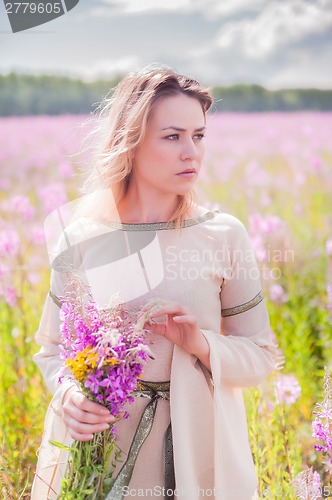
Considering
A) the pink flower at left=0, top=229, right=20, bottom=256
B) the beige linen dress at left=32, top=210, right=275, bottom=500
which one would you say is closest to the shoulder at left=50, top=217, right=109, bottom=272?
the beige linen dress at left=32, top=210, right=275, bottom=500

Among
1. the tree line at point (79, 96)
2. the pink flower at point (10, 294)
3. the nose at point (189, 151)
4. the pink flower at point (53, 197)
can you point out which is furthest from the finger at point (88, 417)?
the tree line at point (79, 96)

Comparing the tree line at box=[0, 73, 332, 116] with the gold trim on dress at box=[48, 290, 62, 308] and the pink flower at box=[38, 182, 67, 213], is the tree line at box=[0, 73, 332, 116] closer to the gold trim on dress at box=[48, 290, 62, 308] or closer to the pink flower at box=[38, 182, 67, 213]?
the pink flower at box=[38, 182, 67, 213]

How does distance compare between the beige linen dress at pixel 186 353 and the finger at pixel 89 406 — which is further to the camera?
the beige linen dress at pixel 186 353

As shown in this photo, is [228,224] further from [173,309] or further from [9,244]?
[9,244]

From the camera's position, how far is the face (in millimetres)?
1360

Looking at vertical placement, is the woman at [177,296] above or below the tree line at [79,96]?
below

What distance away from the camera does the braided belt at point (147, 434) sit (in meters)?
1.31

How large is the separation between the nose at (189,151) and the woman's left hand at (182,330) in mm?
347

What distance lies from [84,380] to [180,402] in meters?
0.31

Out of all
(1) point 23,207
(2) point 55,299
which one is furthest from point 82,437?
(1) point 23,207

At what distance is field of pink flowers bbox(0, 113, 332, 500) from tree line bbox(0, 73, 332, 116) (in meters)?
0.22

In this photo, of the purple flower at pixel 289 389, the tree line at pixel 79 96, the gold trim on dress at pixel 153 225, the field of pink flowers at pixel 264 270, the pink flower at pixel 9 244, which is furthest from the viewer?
the tree line at pixel 79 96

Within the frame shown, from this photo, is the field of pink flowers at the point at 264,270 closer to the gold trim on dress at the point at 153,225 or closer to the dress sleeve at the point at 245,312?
the dress sleeve at the point at 245,312

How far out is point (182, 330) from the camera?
126 centimetres
